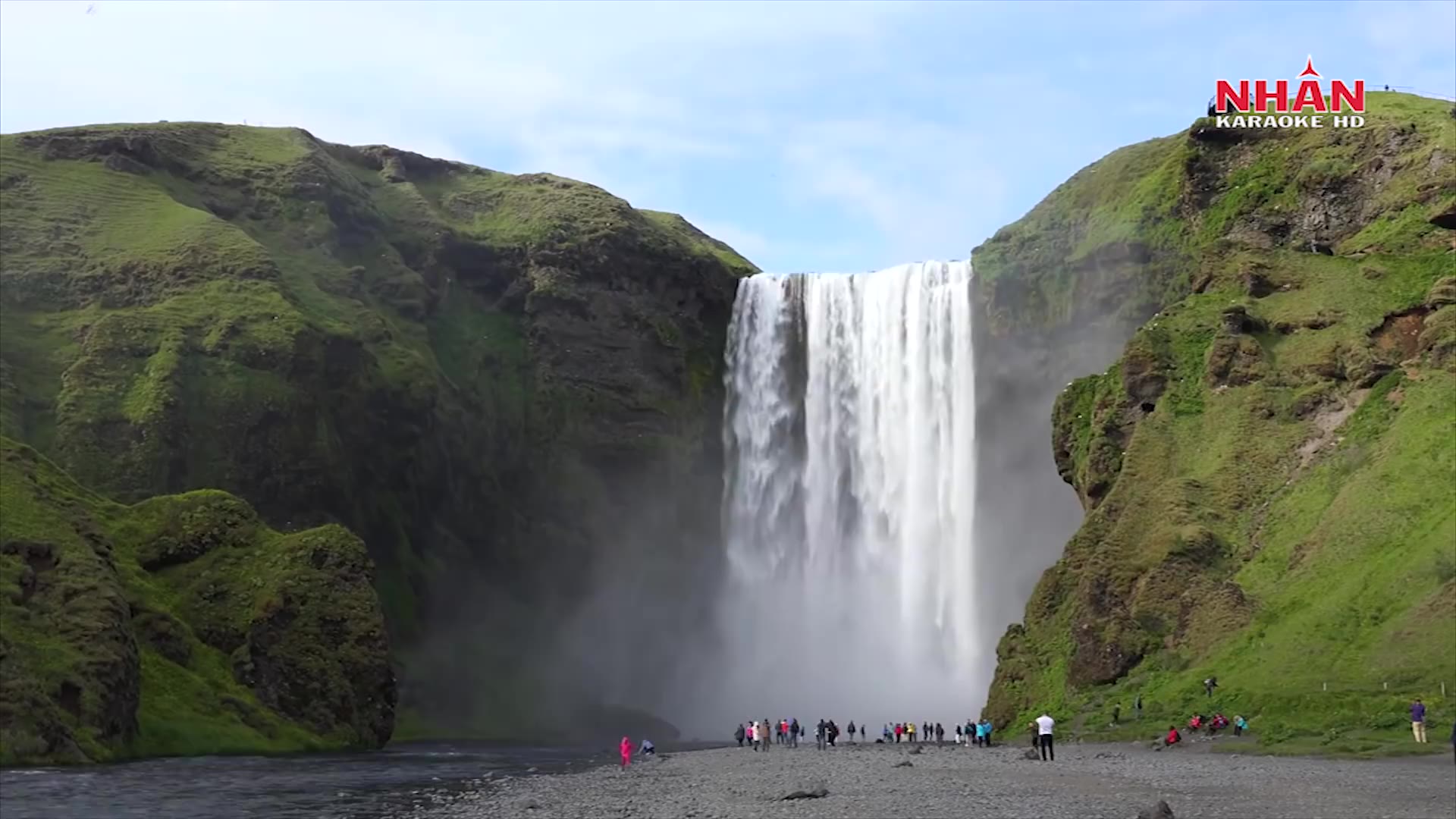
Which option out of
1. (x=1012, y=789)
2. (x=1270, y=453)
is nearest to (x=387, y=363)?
(x=1270, y=453)

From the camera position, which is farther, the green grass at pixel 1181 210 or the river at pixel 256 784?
the green grass at pixel 1181 210

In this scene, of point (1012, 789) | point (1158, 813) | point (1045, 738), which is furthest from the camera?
point (1045, 738)

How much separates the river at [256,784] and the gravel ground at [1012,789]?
284 centimetres

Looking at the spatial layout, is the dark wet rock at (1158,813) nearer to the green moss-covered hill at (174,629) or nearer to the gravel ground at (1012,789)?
the gravel ground at (1012,789)

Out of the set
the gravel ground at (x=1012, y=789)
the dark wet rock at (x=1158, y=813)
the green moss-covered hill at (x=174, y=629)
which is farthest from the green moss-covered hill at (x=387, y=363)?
the dark wet rock at (x=1158, y=813)

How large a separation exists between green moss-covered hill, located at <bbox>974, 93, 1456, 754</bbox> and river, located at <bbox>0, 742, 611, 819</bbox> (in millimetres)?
25450

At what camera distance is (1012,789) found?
40.1 m

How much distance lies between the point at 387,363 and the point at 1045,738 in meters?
78.6

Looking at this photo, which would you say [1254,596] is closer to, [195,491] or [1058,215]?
[1058,215]

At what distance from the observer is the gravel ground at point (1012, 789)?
33.2m

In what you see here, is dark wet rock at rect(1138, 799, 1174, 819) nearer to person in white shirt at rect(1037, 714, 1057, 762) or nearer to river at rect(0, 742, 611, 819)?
river at rect(0, 742, 611, 819)

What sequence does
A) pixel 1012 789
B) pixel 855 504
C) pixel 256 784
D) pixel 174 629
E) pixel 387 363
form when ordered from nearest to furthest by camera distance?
pixel 1012 789
pixel 256 784
pixel 174 629
pixel 855 504
pixel 387 363

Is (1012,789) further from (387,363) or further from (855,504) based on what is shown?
(387,363)

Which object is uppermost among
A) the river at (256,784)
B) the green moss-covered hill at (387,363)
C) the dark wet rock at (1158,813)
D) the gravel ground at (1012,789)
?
the green moss-covered hill at (387,363)
